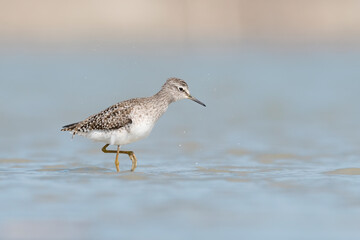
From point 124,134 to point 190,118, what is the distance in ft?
27.4

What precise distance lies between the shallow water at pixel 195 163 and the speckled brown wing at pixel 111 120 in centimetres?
68

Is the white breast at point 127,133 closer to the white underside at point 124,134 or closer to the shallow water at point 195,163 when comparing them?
the white underside at point 124,134

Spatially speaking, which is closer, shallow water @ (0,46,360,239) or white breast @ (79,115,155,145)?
shallow water @ (0,46,360,239)

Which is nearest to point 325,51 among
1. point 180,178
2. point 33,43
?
point 33,43

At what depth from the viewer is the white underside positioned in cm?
1106

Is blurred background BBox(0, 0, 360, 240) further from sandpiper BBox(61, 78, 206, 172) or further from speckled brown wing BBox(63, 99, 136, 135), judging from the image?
speckled brown wing BBox(63, 99, 136, 135)

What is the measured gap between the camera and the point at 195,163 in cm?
1267

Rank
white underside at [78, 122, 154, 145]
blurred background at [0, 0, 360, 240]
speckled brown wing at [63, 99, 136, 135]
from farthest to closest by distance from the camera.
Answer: speckled brown wing at [63, 99, 136, 135], white underside at [78, 122, 154, 145], blurred background at [0, 0, 360, 240]

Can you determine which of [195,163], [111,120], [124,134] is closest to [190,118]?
[195,163]

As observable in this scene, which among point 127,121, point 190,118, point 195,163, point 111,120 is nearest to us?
point 127,121

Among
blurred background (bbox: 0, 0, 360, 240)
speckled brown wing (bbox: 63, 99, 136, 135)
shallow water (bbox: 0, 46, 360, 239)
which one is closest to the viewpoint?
shallow water (bbox: 0, 46, 360, 239)

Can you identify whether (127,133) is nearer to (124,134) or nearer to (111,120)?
(124,134)

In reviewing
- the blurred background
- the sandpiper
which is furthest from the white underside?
the blurred background

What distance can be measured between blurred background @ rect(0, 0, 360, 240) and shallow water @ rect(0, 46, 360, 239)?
3cm
